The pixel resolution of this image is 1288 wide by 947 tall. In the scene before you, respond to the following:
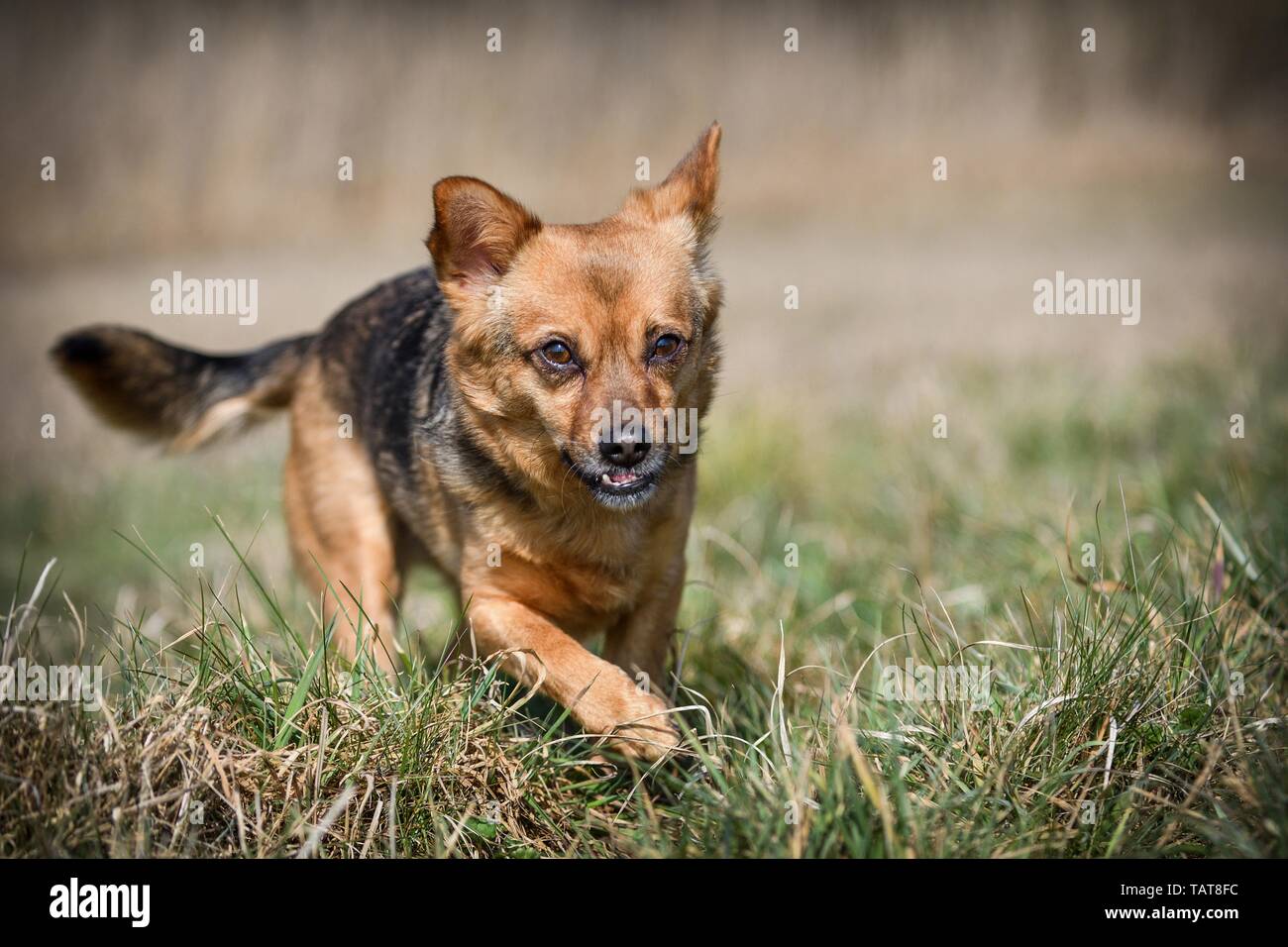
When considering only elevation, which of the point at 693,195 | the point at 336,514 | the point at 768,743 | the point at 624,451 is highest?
the point at 693,195

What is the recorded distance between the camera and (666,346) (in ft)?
12.8

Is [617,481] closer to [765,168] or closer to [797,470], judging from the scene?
[797,470]

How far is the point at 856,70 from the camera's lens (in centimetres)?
1263

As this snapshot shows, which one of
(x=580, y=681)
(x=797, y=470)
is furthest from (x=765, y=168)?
(x=580, y=681)

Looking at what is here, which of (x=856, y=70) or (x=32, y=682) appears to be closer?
(x=32, y=682)

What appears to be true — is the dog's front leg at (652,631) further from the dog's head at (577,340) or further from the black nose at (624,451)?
the black nose at (624,451)

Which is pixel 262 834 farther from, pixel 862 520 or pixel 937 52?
pixel 937 52

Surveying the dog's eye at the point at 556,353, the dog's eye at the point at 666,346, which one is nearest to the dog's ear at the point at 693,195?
the dog's eye at the point at 666,346

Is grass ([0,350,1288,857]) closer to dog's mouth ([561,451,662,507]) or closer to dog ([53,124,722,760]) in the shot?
dog ([53,124,722,760])

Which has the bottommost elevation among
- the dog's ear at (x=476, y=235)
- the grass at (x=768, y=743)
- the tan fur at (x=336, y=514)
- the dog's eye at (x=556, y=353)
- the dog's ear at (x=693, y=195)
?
the grass at (x=768, y=743)

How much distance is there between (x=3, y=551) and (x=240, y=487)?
1674 mm

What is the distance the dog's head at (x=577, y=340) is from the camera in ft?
12.2

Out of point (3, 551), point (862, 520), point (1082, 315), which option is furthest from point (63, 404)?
point (1082, 315)

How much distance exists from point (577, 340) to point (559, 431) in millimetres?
310
